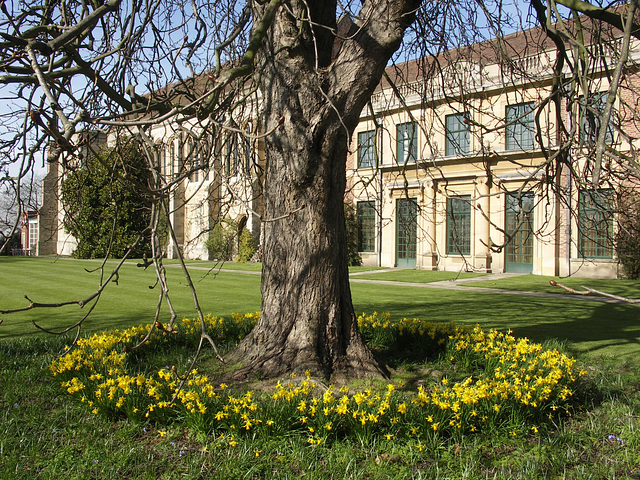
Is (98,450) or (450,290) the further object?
(450,290)

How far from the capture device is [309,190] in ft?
16.3

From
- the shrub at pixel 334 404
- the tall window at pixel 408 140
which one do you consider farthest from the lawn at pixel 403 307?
the tall window at pixel 408 140

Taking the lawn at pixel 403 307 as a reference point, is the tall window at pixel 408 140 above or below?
above

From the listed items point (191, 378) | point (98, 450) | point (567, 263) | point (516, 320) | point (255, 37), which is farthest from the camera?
point (567, 263)

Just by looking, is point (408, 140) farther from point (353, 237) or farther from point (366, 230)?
point (366, 230)

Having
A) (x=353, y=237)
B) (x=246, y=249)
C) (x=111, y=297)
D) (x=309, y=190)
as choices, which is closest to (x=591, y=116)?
(x=309, y=190)

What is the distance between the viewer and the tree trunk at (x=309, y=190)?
16.0ft

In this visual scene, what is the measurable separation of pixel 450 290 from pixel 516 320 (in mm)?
5307

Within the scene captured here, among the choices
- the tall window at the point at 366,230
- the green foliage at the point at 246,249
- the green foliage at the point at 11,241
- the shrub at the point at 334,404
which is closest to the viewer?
the green foliage at the point at 11,241

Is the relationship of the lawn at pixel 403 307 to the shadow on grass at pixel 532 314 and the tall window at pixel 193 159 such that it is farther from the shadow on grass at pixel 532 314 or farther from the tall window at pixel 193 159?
the tall window at pixel 193 159

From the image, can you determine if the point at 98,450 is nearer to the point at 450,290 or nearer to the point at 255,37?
the point at 255,37


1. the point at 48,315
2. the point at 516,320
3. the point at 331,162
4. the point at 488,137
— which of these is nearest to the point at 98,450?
the point at 331,162

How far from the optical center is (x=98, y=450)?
11.5 feet

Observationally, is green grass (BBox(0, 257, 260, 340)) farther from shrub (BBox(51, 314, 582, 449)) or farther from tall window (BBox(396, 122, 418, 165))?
tall window (BBox(396, 122, 418, 165))
